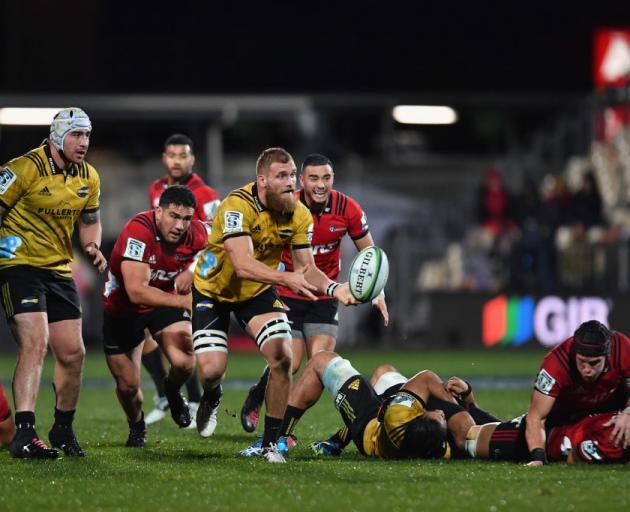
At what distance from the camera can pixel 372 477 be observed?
26.1 ft

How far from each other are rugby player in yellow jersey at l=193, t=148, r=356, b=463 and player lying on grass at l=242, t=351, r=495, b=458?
0.98 ft

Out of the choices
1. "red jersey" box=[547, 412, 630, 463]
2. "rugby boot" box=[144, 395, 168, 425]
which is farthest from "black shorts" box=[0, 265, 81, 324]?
"red jersey" box=[547, 412, 630, 463]

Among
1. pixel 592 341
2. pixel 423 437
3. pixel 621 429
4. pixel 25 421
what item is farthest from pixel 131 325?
pixel 621 429

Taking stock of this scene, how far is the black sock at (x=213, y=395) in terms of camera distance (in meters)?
9.86

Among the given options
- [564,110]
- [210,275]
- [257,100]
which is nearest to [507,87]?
[564,110]

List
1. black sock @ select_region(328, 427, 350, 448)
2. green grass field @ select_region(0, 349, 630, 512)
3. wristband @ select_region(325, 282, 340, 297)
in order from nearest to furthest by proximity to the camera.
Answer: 1. green grass field @ select_region(0, 349, 630, 512)
2. wristband @ select_region(325, 282, 340, 297)
3. black sock @ select_region(328, 427, 350, 448)

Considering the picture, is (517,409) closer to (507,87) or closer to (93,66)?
(93,66)

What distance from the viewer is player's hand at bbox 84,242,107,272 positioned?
9230 mm

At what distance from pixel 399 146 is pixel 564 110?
546 centimetres

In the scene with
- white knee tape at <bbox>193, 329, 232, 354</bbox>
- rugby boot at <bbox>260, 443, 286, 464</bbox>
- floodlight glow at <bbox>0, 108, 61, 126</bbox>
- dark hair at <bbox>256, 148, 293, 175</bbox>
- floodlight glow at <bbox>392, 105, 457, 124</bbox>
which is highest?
floodlight glow at <bbox>392, 105, 457, 124</bbox>

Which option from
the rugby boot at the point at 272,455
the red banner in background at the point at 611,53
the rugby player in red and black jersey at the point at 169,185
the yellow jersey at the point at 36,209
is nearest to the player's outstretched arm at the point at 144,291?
the yellow jersey at the point at 36,209

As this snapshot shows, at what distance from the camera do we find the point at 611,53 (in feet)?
116

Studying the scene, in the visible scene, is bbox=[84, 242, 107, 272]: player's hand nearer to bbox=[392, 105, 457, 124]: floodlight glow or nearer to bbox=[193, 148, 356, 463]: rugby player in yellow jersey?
bbox=[193, 148, 356, 463]: rugby player in yellow jersey

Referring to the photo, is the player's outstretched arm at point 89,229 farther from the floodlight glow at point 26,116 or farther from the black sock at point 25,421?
the floodlight glow at point 26,116
